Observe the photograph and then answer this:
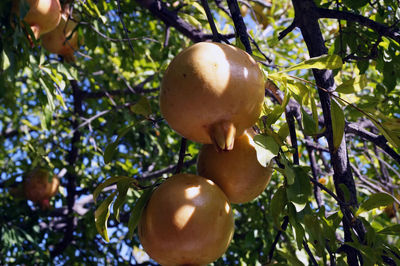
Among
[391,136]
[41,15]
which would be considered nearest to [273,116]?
[391,136]

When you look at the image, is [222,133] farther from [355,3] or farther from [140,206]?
[355,3]

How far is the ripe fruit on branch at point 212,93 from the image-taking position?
3.22ft

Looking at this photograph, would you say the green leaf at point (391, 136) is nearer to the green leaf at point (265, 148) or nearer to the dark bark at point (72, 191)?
the green leaf at point (265, 148)

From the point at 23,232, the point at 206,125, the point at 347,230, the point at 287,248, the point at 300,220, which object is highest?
the point at 206,125

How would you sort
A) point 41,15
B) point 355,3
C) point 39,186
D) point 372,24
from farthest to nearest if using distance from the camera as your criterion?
point 39,186, point 41,15, point 355,3, point 372,24

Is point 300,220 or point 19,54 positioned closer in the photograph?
point 300,220

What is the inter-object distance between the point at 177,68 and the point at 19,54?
1066 millimetres

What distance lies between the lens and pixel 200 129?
3.35 ft

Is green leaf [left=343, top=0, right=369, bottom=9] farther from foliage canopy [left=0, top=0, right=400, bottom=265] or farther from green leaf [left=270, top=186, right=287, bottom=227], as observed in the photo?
green leaf [left=270, top=186, right=287, bottom=227]

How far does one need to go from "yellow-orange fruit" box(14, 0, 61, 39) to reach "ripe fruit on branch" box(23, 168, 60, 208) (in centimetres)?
155

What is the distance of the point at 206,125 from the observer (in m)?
1.01

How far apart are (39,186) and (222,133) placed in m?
2.62

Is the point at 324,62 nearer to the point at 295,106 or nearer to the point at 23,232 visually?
the point at 295,106

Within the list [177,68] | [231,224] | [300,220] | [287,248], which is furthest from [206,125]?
[287,248]
